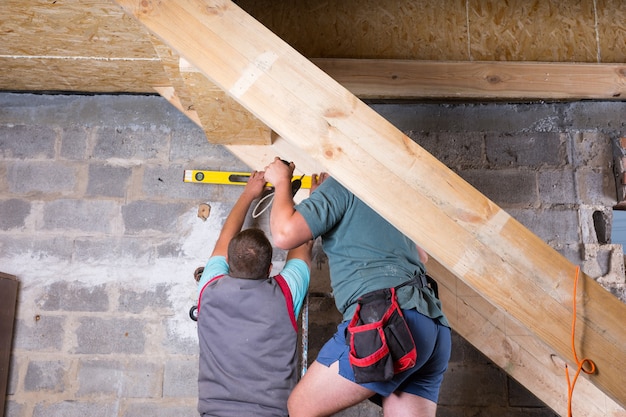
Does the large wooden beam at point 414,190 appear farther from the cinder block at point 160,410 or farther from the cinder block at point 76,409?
the cinder block at point 76,409

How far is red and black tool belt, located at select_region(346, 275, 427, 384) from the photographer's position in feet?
5.37

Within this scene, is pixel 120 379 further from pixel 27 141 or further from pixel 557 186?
pixel 557 186

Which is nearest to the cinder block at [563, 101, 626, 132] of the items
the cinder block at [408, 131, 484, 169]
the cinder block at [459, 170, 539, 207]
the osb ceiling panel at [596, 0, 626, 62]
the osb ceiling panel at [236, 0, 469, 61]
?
the osb ceiling panel at [596, 0, 626, 62]

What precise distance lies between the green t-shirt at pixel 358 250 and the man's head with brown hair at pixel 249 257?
254mm

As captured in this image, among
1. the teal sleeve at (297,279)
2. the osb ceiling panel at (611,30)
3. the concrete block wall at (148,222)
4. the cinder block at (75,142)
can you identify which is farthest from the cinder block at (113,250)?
the osb ceiling panel at (611,30)

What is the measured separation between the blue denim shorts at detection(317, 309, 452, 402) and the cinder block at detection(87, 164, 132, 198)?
1.41 meters

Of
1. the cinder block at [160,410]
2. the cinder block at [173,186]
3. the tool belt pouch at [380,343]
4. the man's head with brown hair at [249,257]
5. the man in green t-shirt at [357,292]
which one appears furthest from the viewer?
the cinder block at [173,186]

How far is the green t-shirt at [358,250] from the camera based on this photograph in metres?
1.81

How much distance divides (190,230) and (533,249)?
5.37ft

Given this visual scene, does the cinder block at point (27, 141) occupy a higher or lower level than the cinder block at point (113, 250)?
higher

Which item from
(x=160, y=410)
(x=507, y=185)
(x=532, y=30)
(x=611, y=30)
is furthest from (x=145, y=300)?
(x=611, y=30)

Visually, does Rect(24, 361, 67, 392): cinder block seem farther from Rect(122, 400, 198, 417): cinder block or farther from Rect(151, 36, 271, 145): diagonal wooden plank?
Rect(151, 36, 271, 145): diagonal wooden plank

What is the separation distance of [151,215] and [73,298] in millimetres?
506

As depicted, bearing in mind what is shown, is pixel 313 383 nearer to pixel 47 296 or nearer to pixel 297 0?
pixel 47 296
